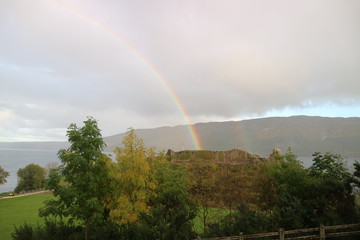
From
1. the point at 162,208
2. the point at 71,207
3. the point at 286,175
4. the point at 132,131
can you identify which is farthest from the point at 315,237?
the point at 71,207

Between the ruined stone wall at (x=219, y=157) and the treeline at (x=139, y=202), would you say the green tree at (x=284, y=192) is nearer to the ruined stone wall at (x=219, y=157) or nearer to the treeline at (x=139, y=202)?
the treeline at (x=139, y=202)

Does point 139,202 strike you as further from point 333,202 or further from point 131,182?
point 333,202

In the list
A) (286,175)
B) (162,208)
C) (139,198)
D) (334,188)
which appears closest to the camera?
(162,208)

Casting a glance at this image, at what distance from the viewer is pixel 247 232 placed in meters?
15.7

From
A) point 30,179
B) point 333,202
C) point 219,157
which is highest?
point 219,157

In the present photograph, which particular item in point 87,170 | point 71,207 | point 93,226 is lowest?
A: point 93,226

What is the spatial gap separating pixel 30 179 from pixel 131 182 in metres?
81.4

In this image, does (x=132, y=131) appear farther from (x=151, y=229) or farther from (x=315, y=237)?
(x=315, y=237)

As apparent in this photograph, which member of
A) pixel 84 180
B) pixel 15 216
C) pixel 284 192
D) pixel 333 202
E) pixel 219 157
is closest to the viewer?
pixel 333 202

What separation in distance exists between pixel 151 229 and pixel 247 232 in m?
5.52

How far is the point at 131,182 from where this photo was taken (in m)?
18.9

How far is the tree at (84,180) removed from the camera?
60.1ft

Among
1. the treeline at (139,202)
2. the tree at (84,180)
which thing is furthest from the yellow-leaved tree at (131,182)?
the tree at (84,180)

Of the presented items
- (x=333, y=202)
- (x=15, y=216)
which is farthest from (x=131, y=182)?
(x=15, y=216)
